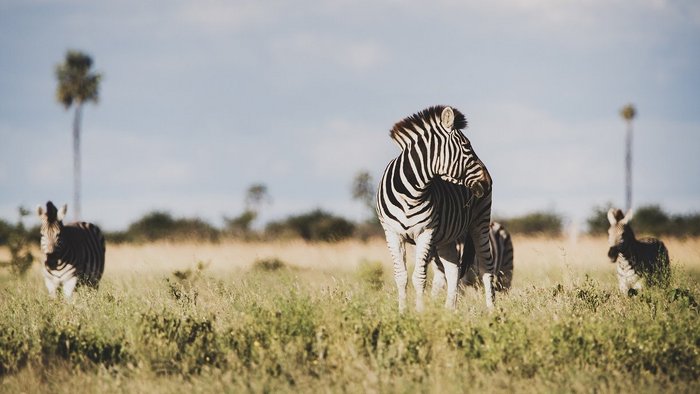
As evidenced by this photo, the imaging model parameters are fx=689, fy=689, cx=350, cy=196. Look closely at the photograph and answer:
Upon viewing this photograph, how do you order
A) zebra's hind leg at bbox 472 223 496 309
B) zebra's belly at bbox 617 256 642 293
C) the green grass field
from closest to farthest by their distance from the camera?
the green grass field → zebra's hind leg at bbox 472 223 496 309 → zebra's belly at bbox 617 256 642 293

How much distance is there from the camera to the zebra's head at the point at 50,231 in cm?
1139

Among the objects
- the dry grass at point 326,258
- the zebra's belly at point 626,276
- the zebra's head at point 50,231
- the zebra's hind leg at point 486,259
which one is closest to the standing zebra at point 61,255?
the zebra's head at point 50,231

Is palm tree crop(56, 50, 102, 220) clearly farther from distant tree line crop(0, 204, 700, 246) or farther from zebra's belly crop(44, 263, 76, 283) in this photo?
zebra's belly crop(44, 263, 76, 283)

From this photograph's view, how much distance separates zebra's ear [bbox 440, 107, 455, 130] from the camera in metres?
8.93

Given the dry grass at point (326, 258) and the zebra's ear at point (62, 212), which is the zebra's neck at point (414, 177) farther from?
the dry grass at point (326, 258)

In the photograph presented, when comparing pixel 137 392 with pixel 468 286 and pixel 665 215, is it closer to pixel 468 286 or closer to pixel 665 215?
pixel 468 286

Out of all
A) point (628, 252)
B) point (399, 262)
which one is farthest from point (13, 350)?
point (628, 252)

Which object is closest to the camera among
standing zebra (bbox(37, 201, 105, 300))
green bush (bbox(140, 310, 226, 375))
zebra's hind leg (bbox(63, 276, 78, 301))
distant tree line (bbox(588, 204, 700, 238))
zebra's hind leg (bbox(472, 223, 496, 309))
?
green bush (bbox(140, 310, 226, 375))

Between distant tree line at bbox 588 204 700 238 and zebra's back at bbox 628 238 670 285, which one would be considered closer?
zebra's back at bbox 628 238 670 285

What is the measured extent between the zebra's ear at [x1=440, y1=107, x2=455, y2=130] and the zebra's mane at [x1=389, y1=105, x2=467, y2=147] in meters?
0.10

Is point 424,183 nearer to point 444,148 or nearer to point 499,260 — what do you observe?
point 444,148

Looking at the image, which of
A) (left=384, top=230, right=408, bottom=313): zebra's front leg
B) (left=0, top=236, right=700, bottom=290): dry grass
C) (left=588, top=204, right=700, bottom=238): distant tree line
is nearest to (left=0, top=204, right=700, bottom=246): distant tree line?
(left=588, top=204, right=700, bottom=238): distant tree line

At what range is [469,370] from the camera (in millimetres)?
6438

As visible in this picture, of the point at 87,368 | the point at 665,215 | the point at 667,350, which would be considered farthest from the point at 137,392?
the point at 665,215
